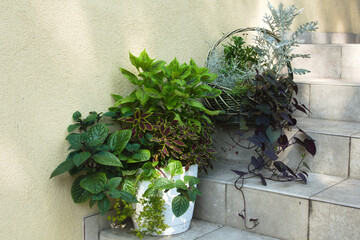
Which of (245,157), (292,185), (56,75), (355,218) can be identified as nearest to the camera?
(355,218)

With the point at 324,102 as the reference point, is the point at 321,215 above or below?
below

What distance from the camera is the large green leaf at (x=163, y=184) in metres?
2.01

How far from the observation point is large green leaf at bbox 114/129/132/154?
203cm

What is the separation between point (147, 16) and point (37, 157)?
0.94m

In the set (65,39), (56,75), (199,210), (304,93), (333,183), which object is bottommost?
(199,210)

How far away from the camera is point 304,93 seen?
2.87 m

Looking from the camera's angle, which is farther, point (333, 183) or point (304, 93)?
point (304, 93)

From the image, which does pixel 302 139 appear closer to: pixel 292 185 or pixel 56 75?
pixel 292 185

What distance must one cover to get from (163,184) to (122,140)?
0.27m

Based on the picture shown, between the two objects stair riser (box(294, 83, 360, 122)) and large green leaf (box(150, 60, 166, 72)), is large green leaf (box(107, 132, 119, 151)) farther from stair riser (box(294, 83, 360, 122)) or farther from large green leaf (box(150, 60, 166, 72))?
stair riser (box(294, 83, 360, 122))

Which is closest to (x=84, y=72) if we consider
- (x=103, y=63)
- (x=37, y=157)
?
(x=103, y=63)

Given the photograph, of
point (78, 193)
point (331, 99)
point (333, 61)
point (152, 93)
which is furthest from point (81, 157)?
point (333, 61)

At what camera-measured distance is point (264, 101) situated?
2350mm

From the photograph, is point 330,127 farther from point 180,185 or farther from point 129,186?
point 129,186
